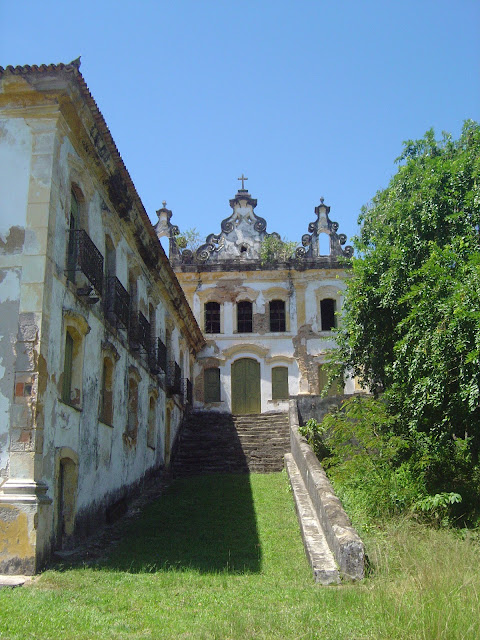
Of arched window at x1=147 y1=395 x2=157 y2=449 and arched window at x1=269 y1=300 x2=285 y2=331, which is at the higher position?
arched window at x1=269 y1=300 x2=285 y2=331

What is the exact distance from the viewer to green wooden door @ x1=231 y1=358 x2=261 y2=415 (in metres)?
29.1

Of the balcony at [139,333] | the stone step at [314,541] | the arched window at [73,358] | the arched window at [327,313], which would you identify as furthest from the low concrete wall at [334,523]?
the arched window at [327,313]

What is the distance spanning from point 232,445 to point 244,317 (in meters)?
9.04

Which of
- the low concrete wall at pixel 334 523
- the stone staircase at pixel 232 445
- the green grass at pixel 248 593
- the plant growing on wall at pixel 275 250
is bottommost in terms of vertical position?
the green grass at pixel 248 593

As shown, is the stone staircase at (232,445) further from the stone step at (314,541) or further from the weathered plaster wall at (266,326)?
the stone step at (314,541)

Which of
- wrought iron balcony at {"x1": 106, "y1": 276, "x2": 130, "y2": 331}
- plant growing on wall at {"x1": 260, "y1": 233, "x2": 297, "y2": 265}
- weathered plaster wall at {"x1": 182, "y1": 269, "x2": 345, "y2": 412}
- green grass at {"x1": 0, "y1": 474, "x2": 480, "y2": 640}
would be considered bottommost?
green grass at {"x1": 0, "y1": 474, "x2": 480, "y2": 640}

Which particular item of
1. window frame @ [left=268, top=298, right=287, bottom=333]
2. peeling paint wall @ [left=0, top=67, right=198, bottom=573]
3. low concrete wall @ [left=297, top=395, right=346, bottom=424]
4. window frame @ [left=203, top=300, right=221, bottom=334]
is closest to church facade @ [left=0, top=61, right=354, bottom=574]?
peeling paint wall @ [left=0, top=67, right=198, bottom=573]

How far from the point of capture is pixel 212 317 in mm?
30250

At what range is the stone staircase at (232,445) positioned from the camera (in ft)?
67.3

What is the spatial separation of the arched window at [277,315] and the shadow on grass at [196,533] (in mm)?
12358

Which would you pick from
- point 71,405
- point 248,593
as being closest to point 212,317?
point 71,405

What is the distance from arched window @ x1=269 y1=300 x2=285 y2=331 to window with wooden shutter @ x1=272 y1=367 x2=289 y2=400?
201cm

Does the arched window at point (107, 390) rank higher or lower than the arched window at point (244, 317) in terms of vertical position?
lower

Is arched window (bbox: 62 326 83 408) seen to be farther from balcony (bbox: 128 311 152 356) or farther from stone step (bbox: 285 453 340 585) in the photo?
stone step (bbox: 285 453 340 585)
